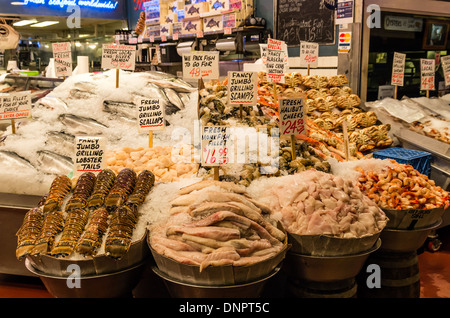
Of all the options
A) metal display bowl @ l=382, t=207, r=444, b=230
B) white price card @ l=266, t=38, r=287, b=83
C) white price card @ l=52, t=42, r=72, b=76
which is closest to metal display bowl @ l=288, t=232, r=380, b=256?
metal display bowl @ l=382, t=207, r=444, b=230

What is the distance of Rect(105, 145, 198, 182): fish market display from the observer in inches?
111

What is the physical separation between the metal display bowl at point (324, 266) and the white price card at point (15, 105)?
7.74 feet

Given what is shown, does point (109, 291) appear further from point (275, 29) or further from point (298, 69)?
point (275, 29)

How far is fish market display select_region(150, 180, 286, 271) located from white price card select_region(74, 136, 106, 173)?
0.74 meters

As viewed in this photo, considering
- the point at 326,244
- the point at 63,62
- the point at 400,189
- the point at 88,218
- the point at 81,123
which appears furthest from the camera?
the point at 63,62

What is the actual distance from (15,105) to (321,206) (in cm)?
246

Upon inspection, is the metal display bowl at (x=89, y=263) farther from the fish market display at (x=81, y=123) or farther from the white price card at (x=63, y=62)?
the white price card at (x=63, y=62)

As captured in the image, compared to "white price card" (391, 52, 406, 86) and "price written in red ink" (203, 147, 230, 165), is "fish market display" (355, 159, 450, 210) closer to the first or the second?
"price written in red ink" (203, 147, 230, 165)

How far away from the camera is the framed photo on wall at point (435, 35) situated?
5.73 m

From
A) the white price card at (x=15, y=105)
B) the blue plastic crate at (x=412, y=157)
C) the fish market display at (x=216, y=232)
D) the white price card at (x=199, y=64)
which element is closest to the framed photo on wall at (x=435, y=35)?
the blue plastic crate at (x=412, y=157)

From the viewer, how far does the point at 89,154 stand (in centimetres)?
259

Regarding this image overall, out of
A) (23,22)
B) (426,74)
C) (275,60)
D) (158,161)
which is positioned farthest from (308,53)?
(23,22)

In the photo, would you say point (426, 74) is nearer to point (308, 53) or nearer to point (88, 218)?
point (308, 53)
